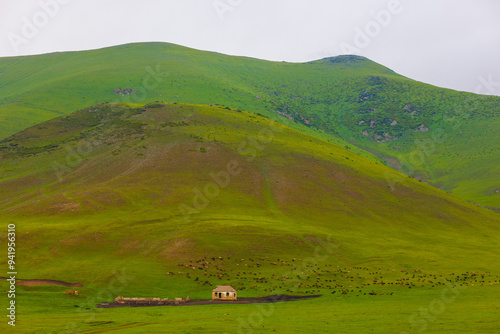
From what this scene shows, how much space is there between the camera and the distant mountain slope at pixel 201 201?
77875 mm

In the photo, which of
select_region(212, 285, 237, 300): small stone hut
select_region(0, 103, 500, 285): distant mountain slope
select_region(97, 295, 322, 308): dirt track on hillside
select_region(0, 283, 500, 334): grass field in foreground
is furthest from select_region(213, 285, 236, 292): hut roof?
select_region(0, 103, 500, 285): distant mountain slope

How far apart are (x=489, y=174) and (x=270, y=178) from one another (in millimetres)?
133450

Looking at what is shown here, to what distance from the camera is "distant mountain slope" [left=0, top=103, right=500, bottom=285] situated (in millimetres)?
77875

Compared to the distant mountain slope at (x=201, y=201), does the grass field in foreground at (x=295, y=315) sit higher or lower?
lower

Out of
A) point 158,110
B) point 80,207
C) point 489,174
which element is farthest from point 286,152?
point 489,174

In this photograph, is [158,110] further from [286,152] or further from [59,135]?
[286,152]

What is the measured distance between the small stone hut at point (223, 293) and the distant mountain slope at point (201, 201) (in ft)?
42.8

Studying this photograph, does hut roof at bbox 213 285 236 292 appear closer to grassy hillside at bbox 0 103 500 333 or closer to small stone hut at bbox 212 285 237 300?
small stone hut at bbox 212 285 237 300

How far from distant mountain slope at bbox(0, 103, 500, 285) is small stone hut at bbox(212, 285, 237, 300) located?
42.8 ft

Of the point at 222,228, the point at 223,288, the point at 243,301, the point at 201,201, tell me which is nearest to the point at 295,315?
the point at 243,301

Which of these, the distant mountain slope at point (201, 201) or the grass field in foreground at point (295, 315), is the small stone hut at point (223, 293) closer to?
the grass field in foreground at point (295, 315)

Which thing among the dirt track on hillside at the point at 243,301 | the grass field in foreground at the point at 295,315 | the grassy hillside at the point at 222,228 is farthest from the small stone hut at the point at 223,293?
the grass field in foreground at the point at 295,315

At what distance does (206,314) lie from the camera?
49.7m

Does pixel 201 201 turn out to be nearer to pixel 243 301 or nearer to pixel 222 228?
pixel 222 228
